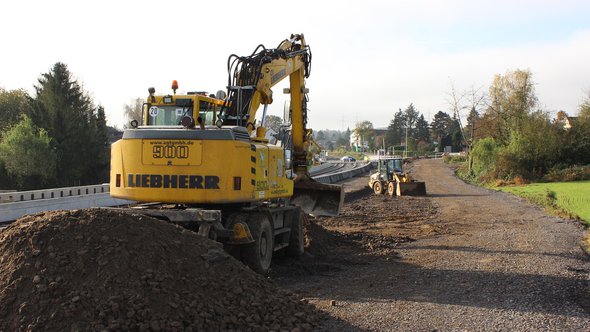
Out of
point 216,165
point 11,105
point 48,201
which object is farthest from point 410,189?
point 11,105

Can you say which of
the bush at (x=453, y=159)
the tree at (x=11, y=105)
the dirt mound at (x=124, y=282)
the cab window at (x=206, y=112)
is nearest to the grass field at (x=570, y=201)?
the cab window at (x=206, y=112)

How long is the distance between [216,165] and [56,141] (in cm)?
3392

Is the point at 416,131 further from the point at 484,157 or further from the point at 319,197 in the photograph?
the point at 319,197

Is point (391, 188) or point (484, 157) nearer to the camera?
point (391, 188)

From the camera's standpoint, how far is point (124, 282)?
6.45 metres

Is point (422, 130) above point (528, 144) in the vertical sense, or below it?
above

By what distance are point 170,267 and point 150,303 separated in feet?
2.65

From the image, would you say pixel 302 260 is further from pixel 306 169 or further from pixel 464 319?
pixel 464 319

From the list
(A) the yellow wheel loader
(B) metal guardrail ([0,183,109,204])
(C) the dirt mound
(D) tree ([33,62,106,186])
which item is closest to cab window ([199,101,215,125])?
(C) the dirt mound

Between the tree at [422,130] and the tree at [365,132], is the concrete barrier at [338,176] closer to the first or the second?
the tree at [422,130]

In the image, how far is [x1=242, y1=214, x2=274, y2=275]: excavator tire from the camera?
32.3ft

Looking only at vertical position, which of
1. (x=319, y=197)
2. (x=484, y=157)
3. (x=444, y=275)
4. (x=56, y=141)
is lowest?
(x=444, y=275)

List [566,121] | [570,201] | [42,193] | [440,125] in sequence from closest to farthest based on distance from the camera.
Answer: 1. [42,193]
2. [570,201]
3. [566,121]
4. [440,125]

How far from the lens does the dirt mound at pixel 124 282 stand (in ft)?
19.7
